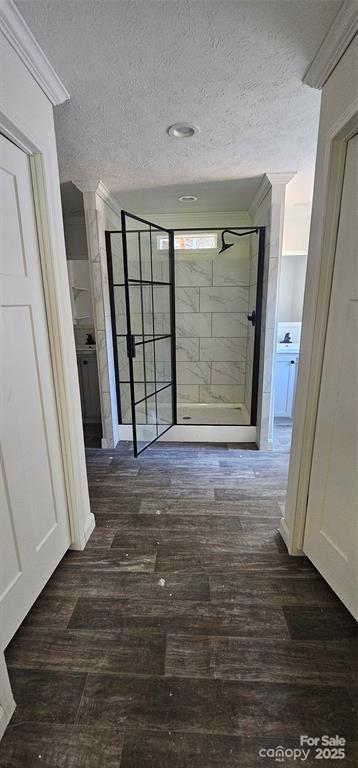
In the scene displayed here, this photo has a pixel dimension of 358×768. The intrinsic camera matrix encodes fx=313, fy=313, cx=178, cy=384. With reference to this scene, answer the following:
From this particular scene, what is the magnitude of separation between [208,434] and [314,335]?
1.85m

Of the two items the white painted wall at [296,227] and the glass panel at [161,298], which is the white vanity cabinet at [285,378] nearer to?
the white painted wall at [296,227]

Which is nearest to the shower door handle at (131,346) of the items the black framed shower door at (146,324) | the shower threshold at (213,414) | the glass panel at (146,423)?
the black framed shower door at (146,324)

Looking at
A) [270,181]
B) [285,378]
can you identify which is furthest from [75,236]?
[285,378]

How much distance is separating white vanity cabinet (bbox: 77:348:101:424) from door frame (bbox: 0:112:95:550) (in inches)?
69.4

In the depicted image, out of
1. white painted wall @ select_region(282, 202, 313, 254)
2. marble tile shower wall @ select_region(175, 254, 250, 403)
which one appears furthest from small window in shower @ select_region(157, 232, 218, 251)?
white painted wall @ select_region(282, 202, 313, 254)

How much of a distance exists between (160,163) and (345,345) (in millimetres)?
1795

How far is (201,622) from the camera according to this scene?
4.38 feet

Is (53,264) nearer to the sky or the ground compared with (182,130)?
nearer to the ground

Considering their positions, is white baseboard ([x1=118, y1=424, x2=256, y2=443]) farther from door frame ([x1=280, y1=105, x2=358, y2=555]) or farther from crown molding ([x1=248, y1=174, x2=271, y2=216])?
crown molding ([x1=248, y1=174, x2=271, y2=216])

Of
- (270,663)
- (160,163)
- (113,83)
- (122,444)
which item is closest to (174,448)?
(122,444)

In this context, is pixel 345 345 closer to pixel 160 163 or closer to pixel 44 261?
pixel 44 261

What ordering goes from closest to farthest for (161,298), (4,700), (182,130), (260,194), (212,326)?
(4,700) < (182,130) < (260,194) < (161,298) < (212,326)

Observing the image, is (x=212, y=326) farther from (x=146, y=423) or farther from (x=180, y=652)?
(x=180, y=652)

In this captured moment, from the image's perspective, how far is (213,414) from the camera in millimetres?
3621
